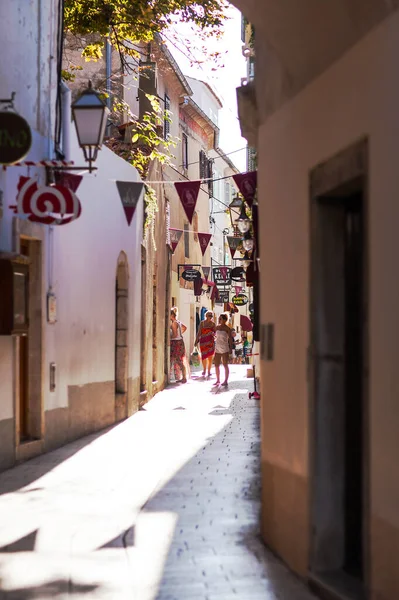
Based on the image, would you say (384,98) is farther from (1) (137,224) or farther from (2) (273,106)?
(1) (137,224)

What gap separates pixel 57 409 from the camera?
13.5 meters

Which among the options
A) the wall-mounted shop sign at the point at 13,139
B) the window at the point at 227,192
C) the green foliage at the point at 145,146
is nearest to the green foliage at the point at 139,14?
the green foliage at the point at 145,146

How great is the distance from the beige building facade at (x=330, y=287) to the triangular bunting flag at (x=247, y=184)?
17.4 feet

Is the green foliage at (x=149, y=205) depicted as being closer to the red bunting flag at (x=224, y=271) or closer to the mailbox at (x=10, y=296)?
the mailbox at (x=10, y=296)

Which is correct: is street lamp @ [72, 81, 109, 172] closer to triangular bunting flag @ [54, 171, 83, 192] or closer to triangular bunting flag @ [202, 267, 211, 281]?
triangular bunting flag @ [54, 171, 83, 192]

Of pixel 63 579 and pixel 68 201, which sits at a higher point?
pixel 68 201

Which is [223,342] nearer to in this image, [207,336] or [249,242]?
[207,336]

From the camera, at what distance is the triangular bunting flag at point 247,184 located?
1327cm

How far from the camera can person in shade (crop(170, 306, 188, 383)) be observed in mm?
25589

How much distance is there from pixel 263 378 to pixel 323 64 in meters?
2.47

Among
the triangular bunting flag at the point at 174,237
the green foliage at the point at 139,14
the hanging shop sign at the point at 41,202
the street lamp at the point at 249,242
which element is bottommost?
the street lamp at the point at 249,242

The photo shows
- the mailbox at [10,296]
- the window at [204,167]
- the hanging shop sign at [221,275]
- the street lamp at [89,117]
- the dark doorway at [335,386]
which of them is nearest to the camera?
the dark doorway at [335,386]

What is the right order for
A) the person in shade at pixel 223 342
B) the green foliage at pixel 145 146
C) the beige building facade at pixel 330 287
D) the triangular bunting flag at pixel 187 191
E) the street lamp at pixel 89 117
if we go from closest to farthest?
1. the beige building facade at pixel 330 287
2. the street lamp at pixel 89 117
3. the triangular bunting flag at pixel 187 191
4. the green foliage at pixel 145 146
5. the person in shade at pixel 223 342

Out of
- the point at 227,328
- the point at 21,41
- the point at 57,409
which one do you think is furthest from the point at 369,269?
the point at 227,328
